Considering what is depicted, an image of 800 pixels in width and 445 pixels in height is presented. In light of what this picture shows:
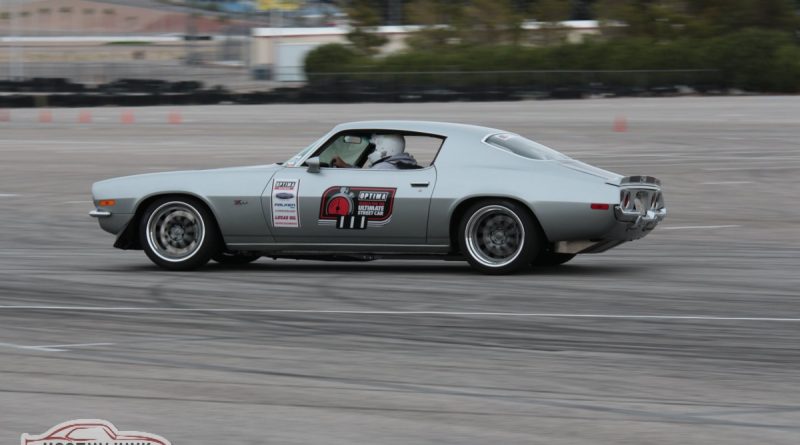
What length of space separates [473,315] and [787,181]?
12.2m

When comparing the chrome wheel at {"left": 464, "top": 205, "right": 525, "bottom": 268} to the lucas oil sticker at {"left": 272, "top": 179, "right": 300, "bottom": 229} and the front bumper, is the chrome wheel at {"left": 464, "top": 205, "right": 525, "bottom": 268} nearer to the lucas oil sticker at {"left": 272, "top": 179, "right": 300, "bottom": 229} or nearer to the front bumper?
the lucas oil sticker at {"left": 272, "top": 179, "right": 300, "bottom": 229}

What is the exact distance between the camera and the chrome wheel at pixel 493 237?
31.0ft

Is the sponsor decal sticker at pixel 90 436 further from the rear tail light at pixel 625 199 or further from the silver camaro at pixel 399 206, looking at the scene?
the rear tail light at pixel 625 199

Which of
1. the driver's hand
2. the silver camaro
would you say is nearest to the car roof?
the silver camaro

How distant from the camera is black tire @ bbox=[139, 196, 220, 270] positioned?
10078mm

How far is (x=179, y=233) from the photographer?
10227 mm

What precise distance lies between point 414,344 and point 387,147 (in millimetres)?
3219

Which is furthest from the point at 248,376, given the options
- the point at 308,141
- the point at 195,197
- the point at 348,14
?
the point at 348,14

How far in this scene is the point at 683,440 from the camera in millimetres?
4879

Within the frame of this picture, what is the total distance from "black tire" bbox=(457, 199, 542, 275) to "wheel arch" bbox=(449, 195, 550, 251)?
23mm

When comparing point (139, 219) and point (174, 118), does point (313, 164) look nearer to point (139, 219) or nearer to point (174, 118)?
point (139, 219)

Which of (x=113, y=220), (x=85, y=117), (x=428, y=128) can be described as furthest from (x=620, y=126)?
(x=113, y=220)

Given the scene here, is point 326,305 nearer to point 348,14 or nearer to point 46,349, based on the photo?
point 46,349

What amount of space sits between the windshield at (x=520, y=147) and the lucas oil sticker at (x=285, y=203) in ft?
5.32
